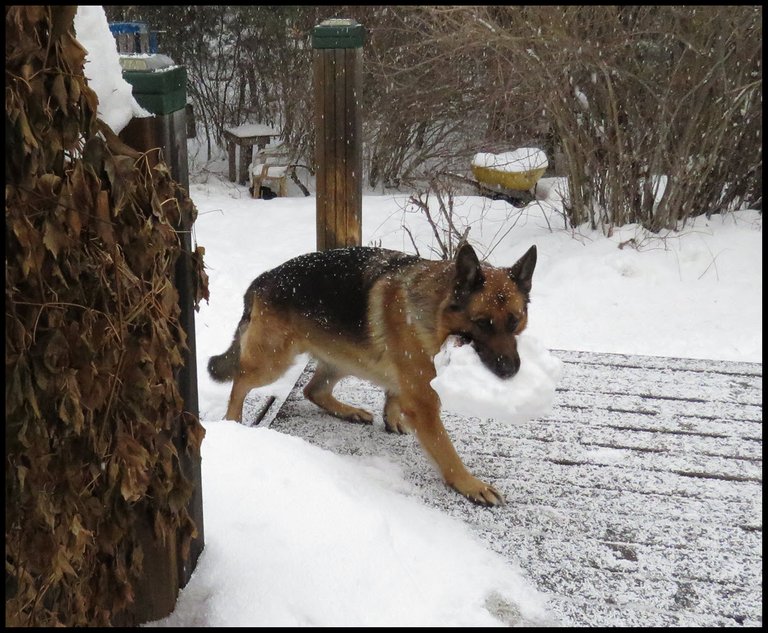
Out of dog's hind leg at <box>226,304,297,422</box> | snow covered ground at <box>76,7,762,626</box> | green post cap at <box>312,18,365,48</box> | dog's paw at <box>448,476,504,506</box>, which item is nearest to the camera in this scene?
snow covered ground at <box>76,7,762,626</box>

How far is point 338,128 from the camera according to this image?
476cm

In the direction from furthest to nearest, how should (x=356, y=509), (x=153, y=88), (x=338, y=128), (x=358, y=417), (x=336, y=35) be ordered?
(x=338, y=128), (x=336, y=35), (x=358, y=417), (x=356, y=509), (x=153, y=88)

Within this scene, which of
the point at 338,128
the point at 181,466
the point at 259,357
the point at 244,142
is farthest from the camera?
the point at 244,142

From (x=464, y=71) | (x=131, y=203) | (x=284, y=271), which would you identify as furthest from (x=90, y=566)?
(x=464, y=71)

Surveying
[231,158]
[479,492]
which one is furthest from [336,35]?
[231,158]

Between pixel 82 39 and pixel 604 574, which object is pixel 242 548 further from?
pixel 82 39

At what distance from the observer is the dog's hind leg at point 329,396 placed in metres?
4.09

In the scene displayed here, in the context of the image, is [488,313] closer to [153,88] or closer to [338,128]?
[153,88]

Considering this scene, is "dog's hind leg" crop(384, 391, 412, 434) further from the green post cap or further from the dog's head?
the green post cap

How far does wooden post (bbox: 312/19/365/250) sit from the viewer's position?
4617 mm

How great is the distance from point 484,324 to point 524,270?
328 millimetres

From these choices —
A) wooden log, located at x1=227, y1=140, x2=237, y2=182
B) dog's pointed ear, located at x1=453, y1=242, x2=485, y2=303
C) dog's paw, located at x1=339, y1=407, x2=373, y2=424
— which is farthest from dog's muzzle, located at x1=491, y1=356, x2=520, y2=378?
wooden log, located at x1=227, y1=140, x2=237, y2=182

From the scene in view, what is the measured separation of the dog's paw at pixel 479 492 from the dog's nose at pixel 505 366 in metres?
0.50

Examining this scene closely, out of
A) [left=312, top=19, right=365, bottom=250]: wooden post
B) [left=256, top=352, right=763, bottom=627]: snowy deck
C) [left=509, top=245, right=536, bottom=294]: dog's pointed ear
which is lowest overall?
[left=256, top=352, right=763, bottom=627]: snowy deck
